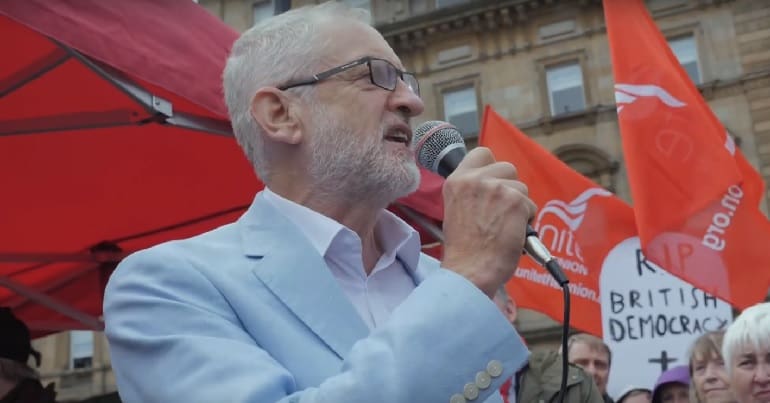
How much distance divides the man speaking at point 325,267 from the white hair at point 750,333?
212 cm

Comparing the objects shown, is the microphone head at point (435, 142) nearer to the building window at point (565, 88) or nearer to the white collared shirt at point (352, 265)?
the white collared shirt at point (352, 265)

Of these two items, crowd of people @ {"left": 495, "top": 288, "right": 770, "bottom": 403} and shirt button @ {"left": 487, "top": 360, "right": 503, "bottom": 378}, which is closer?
shirt button @ {"left": 487, "top": 360, "right": 503, "bottom": 378}

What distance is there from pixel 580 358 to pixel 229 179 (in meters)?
2.32

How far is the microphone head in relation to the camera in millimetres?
1765

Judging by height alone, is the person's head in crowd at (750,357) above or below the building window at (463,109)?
below

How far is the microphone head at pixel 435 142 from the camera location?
1.76 m

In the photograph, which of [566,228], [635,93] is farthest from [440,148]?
[566,228]

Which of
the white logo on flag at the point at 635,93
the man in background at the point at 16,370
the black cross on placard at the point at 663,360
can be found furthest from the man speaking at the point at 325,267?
the black cross on placard at the point at 663,360

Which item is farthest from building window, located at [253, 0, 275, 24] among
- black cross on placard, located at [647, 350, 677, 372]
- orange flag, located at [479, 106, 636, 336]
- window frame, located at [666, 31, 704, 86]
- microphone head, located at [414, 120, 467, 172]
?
microphone head, located at [414, 120, 467, 172]

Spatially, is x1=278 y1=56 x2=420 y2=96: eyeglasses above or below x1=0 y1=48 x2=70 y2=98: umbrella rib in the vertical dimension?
below

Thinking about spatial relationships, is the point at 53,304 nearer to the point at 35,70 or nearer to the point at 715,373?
the point at 35,70

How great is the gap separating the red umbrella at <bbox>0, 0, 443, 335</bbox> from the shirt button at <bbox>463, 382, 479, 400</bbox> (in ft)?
5.78

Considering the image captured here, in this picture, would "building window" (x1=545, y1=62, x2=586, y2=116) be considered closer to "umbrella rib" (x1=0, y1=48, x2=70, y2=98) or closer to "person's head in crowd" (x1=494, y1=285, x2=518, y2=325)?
"person's head in crowd" (x1=494, y1=285, x2=518, y2=325)

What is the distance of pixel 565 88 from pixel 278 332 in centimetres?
2054
